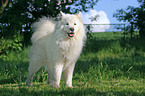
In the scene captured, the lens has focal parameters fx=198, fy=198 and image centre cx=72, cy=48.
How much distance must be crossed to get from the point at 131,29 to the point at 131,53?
396 centimetres

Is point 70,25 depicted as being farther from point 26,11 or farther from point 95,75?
point 26,11

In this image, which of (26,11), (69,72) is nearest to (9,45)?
(26,11)

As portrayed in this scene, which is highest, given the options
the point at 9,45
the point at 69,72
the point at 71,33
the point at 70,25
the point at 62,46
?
the point at 70,25

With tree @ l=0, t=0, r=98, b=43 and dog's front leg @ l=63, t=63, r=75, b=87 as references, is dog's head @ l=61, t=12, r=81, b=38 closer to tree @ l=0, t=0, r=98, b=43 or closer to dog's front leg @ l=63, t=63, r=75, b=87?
dog's front leg @ l=63, t=63, r=75, b=87

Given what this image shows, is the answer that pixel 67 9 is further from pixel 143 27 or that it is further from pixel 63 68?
pixel 63 68

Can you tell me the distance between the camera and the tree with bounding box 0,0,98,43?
1071cm

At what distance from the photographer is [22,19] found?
10.9 metres

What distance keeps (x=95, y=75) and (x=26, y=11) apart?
745 cm

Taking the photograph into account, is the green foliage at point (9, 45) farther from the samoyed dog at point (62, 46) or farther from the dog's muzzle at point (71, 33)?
the dog's muzzle at point (71, 33)

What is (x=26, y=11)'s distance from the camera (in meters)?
11.9

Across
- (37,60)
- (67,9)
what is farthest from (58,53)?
(67,9)

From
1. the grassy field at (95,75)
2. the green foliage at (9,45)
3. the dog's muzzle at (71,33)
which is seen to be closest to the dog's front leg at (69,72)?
the grassy field at (95,75)

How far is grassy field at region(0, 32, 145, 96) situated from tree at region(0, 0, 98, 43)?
1.49 meters

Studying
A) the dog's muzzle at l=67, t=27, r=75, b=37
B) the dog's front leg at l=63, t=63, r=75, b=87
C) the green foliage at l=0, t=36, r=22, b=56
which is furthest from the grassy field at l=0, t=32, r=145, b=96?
the dog's muzzle at l=67, t=27, r=75, b=37
